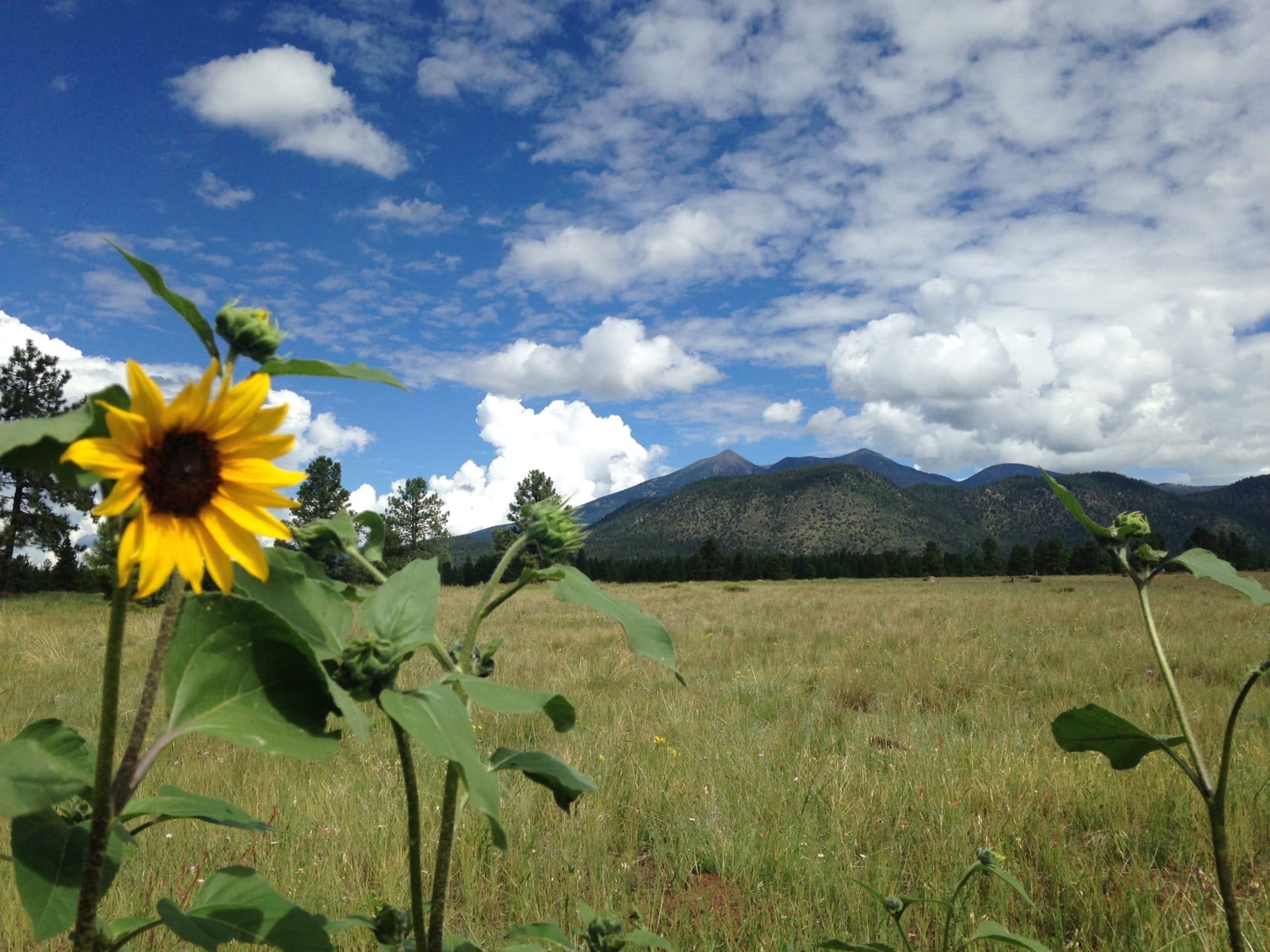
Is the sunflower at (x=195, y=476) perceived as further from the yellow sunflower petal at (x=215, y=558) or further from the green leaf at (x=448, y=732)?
the green leaf at (x=448, y=732)

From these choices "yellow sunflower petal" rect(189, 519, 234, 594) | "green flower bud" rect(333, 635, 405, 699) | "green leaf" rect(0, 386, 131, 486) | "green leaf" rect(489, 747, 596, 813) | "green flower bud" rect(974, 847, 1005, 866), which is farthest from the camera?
"green flower bud" rect(974, 847, 1005, 866)

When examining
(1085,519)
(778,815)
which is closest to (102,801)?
(1085,519)

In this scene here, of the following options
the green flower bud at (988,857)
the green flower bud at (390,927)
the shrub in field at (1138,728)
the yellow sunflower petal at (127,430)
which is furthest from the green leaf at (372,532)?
the green flower bud at (988,857)

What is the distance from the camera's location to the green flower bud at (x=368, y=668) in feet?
3.07

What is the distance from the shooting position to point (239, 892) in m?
1.06

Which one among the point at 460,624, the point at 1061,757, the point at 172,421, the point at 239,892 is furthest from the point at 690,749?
the point at 460,624

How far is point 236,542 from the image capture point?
90 centimetres

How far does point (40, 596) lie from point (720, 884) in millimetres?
32165

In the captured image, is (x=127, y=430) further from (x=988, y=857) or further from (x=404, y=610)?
(x=988, y=857)

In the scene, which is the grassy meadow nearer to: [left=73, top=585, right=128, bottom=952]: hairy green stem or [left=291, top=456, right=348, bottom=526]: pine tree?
[left=73, top=585, right=128, bottom=952]: hairy green stem

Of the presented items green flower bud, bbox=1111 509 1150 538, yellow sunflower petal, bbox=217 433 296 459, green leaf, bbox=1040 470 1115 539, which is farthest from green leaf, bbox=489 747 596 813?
green flower bud, bbox=1111 509 1150 538

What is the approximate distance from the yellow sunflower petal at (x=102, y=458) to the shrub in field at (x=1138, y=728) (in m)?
1.43

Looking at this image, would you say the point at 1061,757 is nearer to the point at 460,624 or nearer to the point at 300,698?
the point at 300,698

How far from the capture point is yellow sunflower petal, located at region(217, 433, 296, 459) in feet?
3.00
